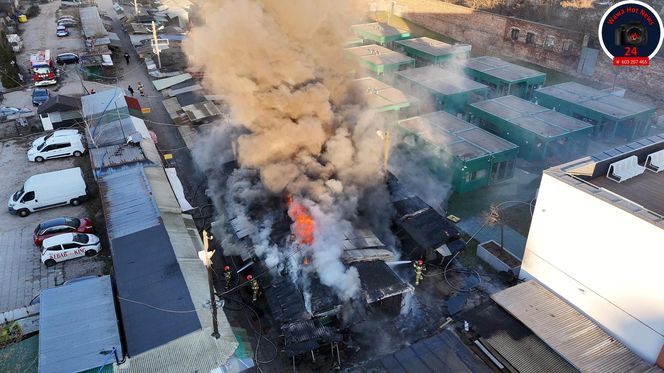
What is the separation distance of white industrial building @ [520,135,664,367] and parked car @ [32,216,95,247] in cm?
1803

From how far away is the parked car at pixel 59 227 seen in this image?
19141mm

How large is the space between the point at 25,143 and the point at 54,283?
14.5 m

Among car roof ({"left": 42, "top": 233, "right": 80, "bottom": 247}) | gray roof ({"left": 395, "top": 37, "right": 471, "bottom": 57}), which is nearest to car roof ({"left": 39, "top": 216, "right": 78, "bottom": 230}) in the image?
car roof ({"left": 42, "top": 233, "right": 80, "bottom": 247})

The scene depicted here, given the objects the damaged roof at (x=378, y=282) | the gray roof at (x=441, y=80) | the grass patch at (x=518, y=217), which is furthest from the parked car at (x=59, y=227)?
the gray roof at (x=441, y=80)

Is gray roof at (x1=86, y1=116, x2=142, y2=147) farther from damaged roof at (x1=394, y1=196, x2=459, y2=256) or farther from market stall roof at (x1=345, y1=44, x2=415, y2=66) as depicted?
market stall roof at (x1=345, y1=44, x2=415, y2=66)

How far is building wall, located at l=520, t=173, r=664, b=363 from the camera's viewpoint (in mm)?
12742

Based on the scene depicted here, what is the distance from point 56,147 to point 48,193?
531 centimetres

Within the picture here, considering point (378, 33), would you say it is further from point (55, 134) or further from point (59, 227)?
point (59, 227)

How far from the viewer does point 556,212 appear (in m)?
15.2

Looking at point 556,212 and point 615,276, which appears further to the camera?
point 556,212

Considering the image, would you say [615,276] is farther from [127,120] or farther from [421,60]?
[421,60]

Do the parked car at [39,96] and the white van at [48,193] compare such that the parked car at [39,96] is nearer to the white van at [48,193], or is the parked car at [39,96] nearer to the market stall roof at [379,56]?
the white van at [48,193]

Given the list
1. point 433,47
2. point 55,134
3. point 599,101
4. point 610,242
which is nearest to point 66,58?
point 55,134

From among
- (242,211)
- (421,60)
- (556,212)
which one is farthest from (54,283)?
(421,60)
